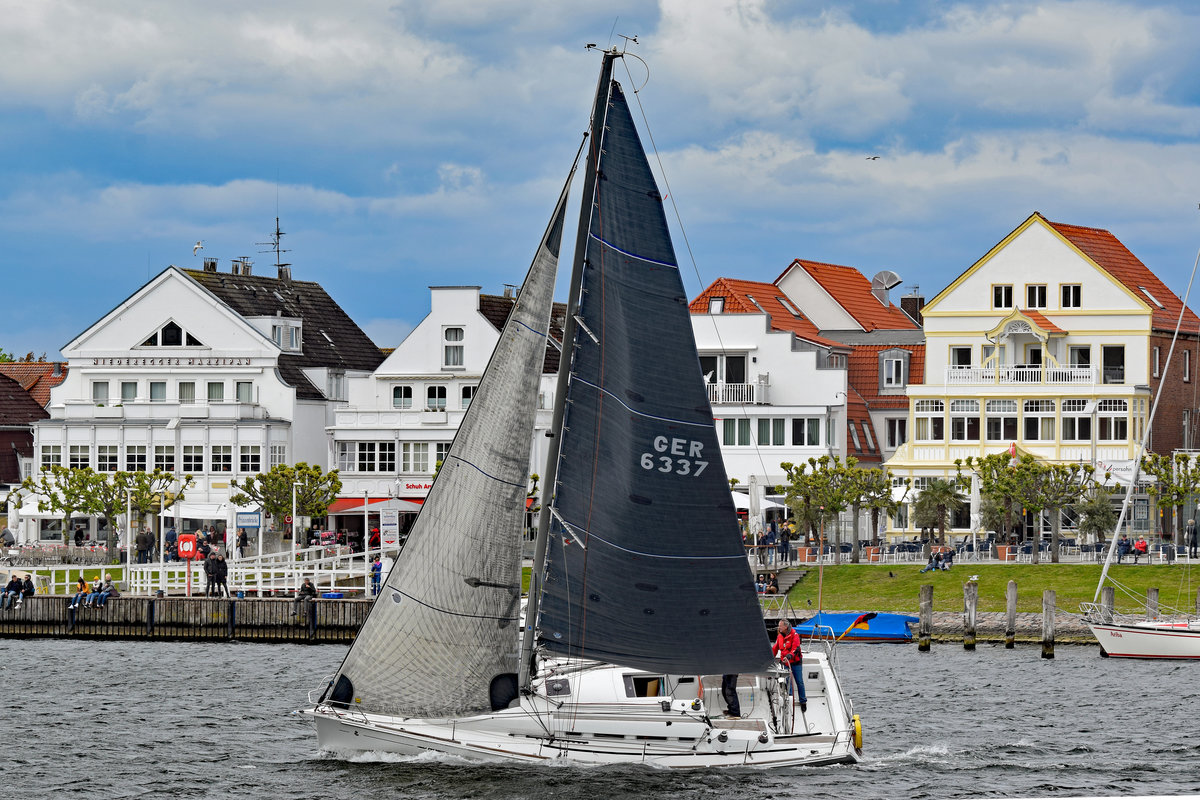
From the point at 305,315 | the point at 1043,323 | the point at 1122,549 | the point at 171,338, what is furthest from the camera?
the point at 305,315

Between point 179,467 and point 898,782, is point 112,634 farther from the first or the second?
point 898,782

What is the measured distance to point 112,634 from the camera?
2420 inches

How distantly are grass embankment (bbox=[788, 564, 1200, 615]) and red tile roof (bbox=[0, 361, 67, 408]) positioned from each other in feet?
179

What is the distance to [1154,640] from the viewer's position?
178 feet

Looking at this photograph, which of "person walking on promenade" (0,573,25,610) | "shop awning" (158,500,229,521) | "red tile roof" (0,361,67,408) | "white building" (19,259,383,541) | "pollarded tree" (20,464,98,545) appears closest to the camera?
"person walking on promenade" (0,573,25,610)

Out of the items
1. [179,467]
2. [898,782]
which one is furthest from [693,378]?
[179,467]

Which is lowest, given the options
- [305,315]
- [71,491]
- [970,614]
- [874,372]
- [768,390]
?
[970,614]

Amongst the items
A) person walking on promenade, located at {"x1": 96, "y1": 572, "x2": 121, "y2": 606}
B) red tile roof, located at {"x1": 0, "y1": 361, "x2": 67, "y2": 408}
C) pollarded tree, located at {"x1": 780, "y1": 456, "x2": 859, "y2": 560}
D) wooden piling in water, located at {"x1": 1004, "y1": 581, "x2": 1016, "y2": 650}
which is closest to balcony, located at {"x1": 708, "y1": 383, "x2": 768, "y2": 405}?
pollarded tree, located at {"x1": 780, "y1": 456, "x2": 859, "y2": 560}

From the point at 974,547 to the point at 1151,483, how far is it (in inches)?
405

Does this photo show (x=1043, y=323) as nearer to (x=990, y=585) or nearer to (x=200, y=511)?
(x=990, y=585)

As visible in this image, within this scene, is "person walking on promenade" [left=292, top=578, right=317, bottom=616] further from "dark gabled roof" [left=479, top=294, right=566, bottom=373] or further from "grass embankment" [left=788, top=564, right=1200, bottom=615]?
"dark gabled roof" [left=479, top=294, right=566, bottom=373]

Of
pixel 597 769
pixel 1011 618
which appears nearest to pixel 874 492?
pixel 1011 618

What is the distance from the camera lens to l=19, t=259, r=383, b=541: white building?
287ft

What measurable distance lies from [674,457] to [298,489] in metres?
49.7
